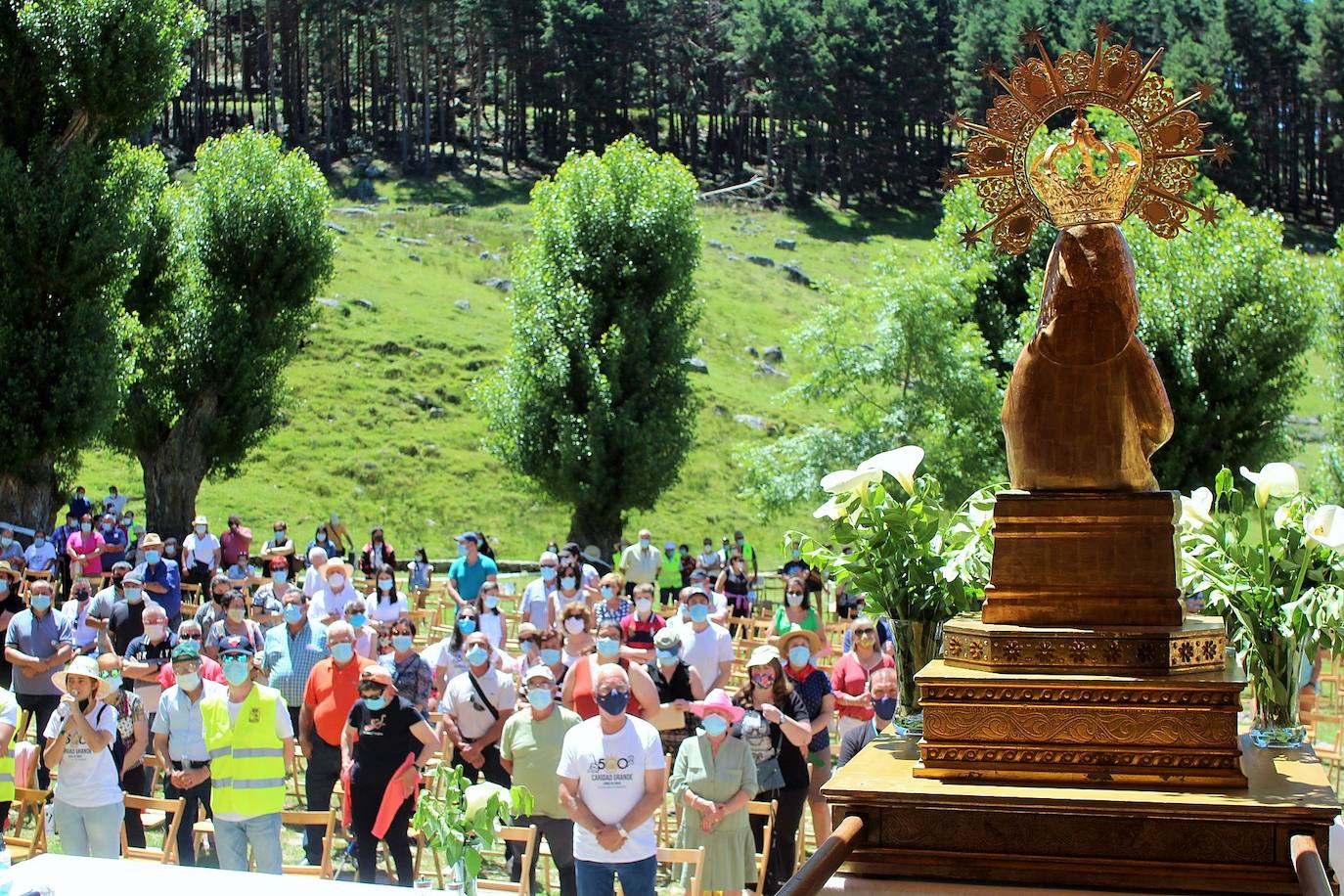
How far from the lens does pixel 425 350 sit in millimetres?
50719

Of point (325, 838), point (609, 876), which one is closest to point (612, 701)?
point (609, 876)

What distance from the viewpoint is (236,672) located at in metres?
9.54

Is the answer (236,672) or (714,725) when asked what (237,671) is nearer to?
(236,672)

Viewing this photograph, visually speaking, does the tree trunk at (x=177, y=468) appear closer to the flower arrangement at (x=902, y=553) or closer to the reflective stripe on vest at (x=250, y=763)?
the reflective stripe on vest at (x=250, y=763)

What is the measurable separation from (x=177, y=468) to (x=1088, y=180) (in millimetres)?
30978

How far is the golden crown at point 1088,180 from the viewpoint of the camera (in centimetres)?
395

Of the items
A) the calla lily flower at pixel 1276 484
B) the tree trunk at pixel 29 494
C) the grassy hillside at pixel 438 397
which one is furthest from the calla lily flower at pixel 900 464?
the tree trunk at pixel 29 494

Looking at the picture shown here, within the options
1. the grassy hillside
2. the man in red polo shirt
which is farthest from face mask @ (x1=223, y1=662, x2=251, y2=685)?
the grassy hillside

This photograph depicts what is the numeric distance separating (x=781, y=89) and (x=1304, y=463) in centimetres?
3724

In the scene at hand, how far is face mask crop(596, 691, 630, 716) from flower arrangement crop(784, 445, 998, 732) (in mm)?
3918

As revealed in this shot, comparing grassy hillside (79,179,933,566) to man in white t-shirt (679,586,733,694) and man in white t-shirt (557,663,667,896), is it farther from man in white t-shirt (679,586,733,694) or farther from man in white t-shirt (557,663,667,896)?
man in white t-shirt (557,663,667,896)

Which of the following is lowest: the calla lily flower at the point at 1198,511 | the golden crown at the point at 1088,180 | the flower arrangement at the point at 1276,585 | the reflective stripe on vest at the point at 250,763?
the reflective stripe on vest at the point at 250,763

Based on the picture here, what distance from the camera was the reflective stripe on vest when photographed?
365 inches

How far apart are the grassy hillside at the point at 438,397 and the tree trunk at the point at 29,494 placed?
10.2 metres
